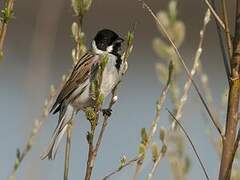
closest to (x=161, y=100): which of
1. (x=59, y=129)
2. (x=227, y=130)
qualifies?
(x=227, y=130)

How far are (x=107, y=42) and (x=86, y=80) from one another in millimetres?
189

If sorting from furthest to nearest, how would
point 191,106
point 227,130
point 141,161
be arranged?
point 191,106
point 141,161
point 227,130

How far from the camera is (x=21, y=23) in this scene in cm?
739

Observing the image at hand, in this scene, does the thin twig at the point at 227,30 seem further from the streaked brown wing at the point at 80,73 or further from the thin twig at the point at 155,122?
the streaked brown wing at the point at 80,73

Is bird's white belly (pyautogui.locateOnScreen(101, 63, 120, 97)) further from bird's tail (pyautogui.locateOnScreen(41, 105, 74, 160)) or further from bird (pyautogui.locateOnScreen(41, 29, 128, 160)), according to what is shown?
bird's tail (pyautogui.locateOnScreen(41, 105, 74, 160))

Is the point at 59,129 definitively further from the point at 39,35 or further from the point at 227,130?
the point at 227,130

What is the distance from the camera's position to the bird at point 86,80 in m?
2.73

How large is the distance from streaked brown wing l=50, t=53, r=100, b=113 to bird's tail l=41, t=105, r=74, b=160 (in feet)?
0.12

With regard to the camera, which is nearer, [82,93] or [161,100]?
[161,100]

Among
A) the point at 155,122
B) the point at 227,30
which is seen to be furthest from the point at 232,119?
the point at 155,122

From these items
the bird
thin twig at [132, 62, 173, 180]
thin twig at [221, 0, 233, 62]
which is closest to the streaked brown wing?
the bird

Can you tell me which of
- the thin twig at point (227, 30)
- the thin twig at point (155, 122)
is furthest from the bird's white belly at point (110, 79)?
the thin twig at point (227, 30)

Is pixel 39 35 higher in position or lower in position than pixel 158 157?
higher

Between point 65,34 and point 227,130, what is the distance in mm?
5703
